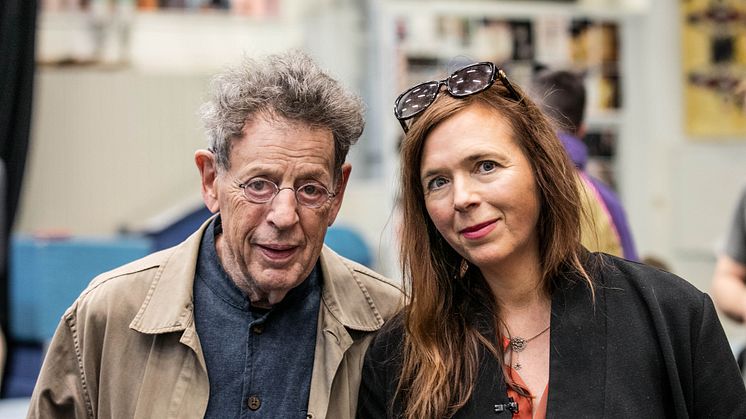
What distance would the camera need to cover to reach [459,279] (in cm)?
233

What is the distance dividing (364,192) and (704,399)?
19.0 feet

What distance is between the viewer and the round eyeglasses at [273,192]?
2305 mm

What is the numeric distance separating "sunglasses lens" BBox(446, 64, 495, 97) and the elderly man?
0.31 m

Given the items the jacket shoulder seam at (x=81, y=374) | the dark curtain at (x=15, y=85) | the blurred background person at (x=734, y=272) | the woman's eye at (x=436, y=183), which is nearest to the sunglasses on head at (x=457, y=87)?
the woman's eye at (x=436, y=183)

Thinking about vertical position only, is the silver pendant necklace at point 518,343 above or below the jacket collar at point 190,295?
below

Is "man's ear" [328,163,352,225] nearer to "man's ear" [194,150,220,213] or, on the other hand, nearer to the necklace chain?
"man's ear" [194,150,220,213]

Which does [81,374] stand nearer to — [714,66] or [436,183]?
[436,183]

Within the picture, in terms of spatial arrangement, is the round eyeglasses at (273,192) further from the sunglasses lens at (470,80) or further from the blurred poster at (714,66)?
the blurred poster at (714,66)

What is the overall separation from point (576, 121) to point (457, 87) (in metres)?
1.60

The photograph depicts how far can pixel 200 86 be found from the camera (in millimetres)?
8297

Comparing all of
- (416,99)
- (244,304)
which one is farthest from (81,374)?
(416,99)

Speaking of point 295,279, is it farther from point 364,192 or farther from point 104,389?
point 364,192

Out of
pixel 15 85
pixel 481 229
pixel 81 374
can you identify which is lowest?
pixel 81 374

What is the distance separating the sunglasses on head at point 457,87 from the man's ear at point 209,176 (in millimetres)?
495
